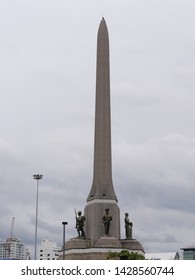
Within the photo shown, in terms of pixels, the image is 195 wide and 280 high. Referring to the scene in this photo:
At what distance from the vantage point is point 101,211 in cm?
5109

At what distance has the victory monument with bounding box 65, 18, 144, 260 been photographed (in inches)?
1897

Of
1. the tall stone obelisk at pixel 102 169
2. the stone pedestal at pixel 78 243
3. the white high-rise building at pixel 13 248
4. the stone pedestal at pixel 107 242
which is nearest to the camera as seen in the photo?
the stone pedestal at pixel 107 242

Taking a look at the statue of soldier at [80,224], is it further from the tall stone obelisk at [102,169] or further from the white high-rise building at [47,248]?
the white high-rise building at [47,248]

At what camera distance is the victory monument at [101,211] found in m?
48.2

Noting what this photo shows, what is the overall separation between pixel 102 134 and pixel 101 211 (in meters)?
8.19

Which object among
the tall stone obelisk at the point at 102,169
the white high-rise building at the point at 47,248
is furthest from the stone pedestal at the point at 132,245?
the white high-rise building at the point at 47,248

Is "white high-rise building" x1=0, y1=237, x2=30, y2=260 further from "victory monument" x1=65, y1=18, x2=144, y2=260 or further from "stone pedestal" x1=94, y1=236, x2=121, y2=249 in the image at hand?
"stone pedestal" x1=94, y1=236, x2=121, y2=249

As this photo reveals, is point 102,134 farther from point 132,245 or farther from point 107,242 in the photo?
point 132,245

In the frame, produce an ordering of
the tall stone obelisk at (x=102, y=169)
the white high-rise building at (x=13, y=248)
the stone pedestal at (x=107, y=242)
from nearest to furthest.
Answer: the stone pedestal at (x=107, y=242), the tall stone obelisk at (x=102, y=169), the white high-rise building at (x=13, y=248)

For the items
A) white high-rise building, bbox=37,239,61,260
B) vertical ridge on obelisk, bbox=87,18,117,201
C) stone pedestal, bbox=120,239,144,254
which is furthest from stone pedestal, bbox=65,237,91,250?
white high-rise building, bbox=37,239,61,260
